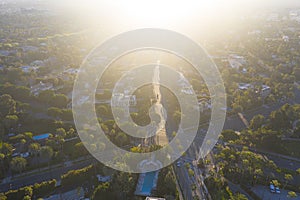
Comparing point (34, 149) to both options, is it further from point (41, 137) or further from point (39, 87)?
point (39, 87)

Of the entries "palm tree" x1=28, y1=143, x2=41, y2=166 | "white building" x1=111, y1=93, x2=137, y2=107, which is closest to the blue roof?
"palm tree" x1=28, y1=143, x2=41, y2=166

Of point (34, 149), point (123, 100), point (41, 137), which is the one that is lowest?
point (34, 149)

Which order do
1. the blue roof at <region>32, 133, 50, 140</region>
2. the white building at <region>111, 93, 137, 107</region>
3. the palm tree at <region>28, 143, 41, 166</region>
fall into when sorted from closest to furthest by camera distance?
the palm tree at <region>28, 143, 41, 166</region>
the blue roof at <region>32, 133, 50, 140</region>
the white building at <region>111, 93, 137, 107</region>

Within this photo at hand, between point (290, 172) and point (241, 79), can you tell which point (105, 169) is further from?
point (241, 79)

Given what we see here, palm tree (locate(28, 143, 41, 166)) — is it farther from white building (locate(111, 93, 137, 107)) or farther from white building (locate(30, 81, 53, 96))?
white building (locate(30, 81, 53, 96))

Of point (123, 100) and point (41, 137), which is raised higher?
point (123, 100)

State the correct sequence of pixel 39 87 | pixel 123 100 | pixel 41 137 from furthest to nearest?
pixel 39 87, pixel 123 100, pixel 41 137

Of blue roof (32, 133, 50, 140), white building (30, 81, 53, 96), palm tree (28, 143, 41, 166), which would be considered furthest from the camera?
white building (30, 81, 53, 96)

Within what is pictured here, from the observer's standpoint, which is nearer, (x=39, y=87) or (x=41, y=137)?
(x=41, y=137)

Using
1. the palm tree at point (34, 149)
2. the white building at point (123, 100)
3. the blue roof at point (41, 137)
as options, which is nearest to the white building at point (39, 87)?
the white building at point (123, 100)

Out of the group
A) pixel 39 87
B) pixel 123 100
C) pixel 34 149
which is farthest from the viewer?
pixel 39 87

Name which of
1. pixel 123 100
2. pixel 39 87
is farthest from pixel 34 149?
pixel 39 87

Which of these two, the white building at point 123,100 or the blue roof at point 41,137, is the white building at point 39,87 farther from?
the blue roof at point 41,137
